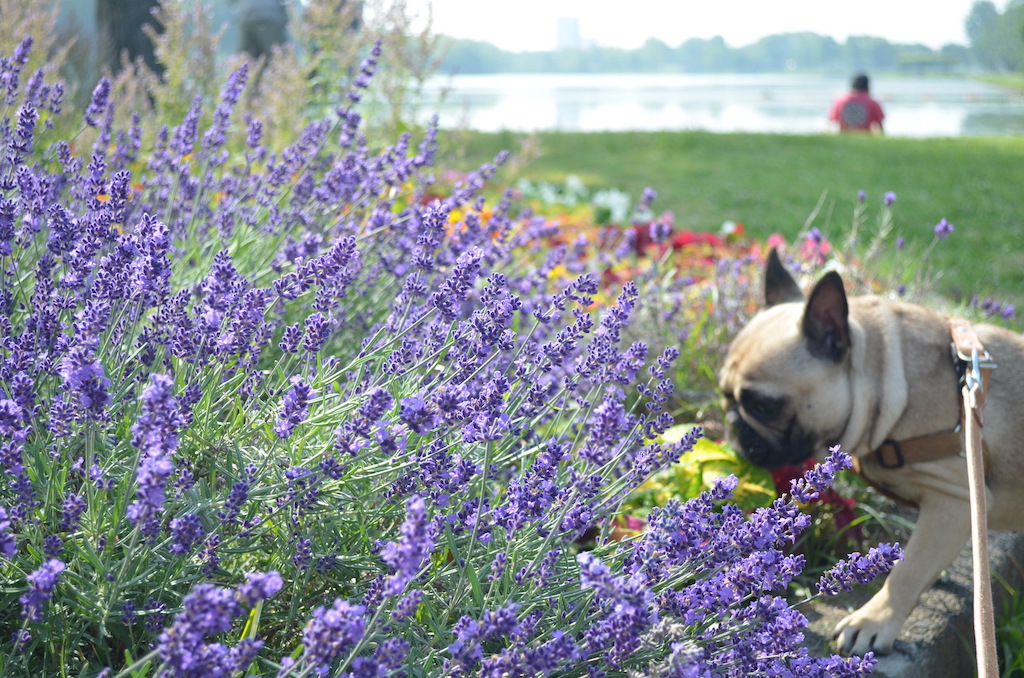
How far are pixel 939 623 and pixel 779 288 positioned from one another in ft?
4.01

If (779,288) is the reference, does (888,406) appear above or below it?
below

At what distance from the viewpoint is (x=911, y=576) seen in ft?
7.79

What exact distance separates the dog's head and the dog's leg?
1.15 feet

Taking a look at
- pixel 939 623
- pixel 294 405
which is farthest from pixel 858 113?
pixel 294 405

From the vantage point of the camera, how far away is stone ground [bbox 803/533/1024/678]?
2.29 meters

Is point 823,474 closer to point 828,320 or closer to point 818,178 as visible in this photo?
point 828,320

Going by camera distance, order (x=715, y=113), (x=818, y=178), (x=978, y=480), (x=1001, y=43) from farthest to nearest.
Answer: (x=1001, y=43), (x=715, y=113), (x=818, y=178), (x=978, y=480)

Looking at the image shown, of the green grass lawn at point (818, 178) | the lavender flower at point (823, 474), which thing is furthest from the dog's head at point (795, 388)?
the green grass lawn at point (818, 178)

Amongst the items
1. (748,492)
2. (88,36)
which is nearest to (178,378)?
(748,492)

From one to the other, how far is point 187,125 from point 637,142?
460 inches

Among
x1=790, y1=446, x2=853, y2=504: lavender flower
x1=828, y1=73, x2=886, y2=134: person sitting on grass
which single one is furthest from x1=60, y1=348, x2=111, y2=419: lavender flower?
x1=828, y1=73, x2=886, y2=134: person sitting on grass

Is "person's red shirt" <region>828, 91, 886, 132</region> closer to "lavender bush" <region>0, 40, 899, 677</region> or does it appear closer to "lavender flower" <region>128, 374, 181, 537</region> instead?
"lavender bush" <region>0, 40, 899, 677</region>

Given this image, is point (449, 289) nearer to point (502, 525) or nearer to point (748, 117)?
point (502, 525)

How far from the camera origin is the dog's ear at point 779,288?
3.15 meters
